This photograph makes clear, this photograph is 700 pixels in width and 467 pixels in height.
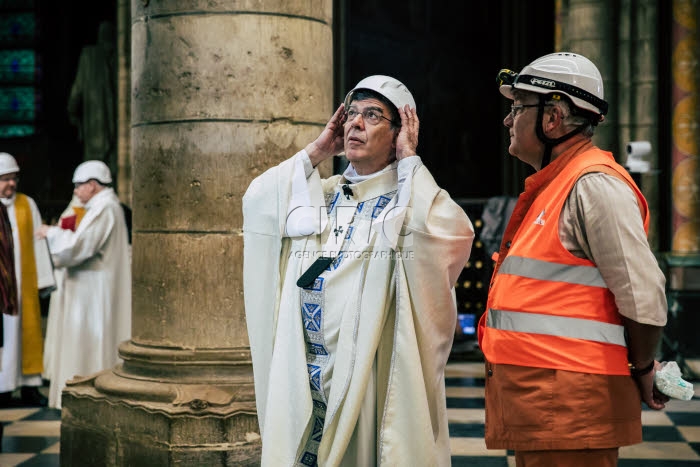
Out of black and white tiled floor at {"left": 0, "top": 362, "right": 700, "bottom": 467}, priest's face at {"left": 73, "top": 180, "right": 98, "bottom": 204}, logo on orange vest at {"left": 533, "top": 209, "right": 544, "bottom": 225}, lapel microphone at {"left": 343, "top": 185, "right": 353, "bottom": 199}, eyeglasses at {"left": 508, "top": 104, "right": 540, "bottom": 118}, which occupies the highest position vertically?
eyeglasses at {"left": 508, "top": 104, "right": 540, "bottom": 118}

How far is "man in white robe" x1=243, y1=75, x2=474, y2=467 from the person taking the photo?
10.5 feet

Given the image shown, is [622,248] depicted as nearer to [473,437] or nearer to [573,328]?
[573,328]

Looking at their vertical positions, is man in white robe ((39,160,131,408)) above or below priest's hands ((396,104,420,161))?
below

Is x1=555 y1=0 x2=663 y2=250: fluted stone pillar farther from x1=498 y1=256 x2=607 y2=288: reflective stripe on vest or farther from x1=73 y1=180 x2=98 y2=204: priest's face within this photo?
x1=498 y1=256 x2=607 y2=288: reflective stripe on vest

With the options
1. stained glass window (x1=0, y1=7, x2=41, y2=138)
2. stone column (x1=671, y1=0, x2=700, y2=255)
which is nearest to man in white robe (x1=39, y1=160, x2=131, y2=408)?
stone column (x1=671, y1=0, x2=700, y2=255)

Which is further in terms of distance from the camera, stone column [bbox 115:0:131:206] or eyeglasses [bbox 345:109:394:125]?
stone column [bbox 115:0:131:206]

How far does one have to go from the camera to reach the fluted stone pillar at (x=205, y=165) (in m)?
4.73

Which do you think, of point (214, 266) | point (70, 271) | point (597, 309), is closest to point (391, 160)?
point (597, 309)

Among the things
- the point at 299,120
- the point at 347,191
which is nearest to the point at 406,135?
the point at 347,191

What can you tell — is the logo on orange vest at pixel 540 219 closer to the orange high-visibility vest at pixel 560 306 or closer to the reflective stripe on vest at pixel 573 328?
the orange high-visibility vest at pixel 560 306

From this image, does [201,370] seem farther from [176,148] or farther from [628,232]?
[628,232]

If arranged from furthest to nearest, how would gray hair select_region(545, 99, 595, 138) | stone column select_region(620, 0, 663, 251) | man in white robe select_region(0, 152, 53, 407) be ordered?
stone column select_region(620, 0, 663, 251) < man in white robe select_region(0, 152, 53, 407) < gray hair select_region(545, 99, 595, 138)

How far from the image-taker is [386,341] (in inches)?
129

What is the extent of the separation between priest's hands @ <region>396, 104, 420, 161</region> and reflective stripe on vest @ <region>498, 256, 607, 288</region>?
69cm
